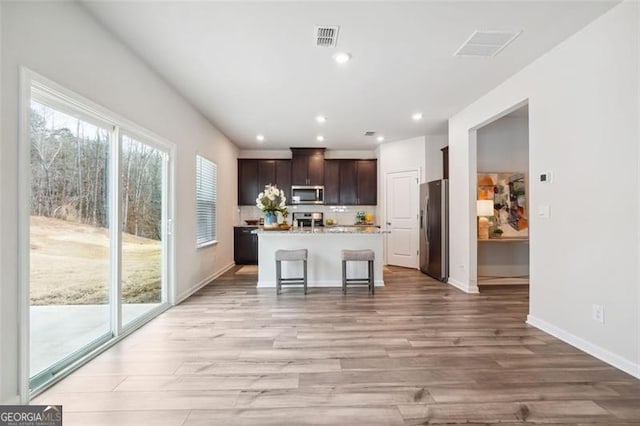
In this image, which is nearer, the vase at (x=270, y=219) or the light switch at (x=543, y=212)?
the light switch at (x=543, y=212)

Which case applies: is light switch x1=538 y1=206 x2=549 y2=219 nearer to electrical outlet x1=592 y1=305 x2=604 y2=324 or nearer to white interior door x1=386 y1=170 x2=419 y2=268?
electrical outlet x1=592 y1=305 x2=604 y2=324

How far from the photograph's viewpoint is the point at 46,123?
2.20m

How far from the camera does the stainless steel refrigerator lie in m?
5.40

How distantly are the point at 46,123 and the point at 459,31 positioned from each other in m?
3.35

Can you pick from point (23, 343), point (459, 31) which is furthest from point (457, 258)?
point (23, 343)

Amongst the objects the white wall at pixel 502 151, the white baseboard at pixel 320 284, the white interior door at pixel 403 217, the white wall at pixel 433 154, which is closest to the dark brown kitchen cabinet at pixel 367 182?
the white interior door at pixel 403 217

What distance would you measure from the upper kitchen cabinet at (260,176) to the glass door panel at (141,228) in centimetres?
362

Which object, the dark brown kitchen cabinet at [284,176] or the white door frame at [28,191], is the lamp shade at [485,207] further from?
the white door frame at [28,191]

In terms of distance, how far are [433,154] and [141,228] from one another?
18.1ft

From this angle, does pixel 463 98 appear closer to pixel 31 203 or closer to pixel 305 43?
pixel 305 43

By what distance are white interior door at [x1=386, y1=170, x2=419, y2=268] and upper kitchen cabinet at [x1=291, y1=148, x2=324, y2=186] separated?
5.42 feet

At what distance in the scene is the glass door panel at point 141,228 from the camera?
3.14 m

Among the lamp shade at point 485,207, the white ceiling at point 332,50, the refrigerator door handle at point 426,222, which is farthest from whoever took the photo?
the refrigerator door handle at point 426,222

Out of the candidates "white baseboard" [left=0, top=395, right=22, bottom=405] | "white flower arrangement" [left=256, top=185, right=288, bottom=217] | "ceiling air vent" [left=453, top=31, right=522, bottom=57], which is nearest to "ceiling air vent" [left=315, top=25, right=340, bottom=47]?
"ceiling air vent" [left=453, top=31, right=522, bottom=57]
